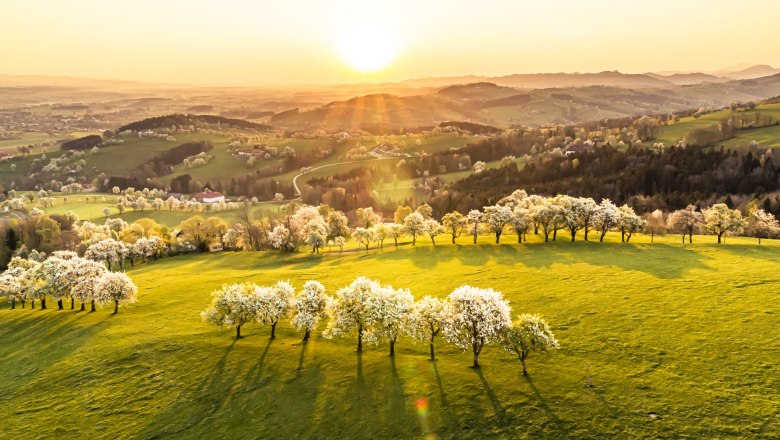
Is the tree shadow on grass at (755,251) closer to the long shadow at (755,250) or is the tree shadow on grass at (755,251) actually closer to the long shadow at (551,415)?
the long shadow at (755,250)

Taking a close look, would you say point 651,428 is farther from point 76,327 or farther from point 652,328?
point 76,327

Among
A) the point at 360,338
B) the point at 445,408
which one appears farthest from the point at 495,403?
the point at 360,338

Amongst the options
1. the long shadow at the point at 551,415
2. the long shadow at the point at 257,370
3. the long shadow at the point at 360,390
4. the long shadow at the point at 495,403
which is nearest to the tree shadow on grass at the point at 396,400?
the long shadow at the point at 360,390

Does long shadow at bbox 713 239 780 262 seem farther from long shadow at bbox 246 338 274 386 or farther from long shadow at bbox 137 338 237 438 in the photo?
long shadow at bbox 137 338 237 438

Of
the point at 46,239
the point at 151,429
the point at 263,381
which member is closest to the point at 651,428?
the point at 263,381

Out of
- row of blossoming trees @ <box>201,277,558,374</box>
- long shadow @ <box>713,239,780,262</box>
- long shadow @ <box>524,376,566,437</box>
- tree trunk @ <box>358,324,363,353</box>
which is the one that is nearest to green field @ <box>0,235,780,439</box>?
long shadow @ <box>524,376,566,437</box>

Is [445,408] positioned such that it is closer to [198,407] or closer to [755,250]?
[198,407]

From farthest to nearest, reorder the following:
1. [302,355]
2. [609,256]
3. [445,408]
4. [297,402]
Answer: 1. [609,256]
2. [302,355]
3. [297,402]
4. [445,408]

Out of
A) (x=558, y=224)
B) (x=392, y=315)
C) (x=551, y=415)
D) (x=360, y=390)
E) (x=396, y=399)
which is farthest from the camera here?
(x=558, y=224)
